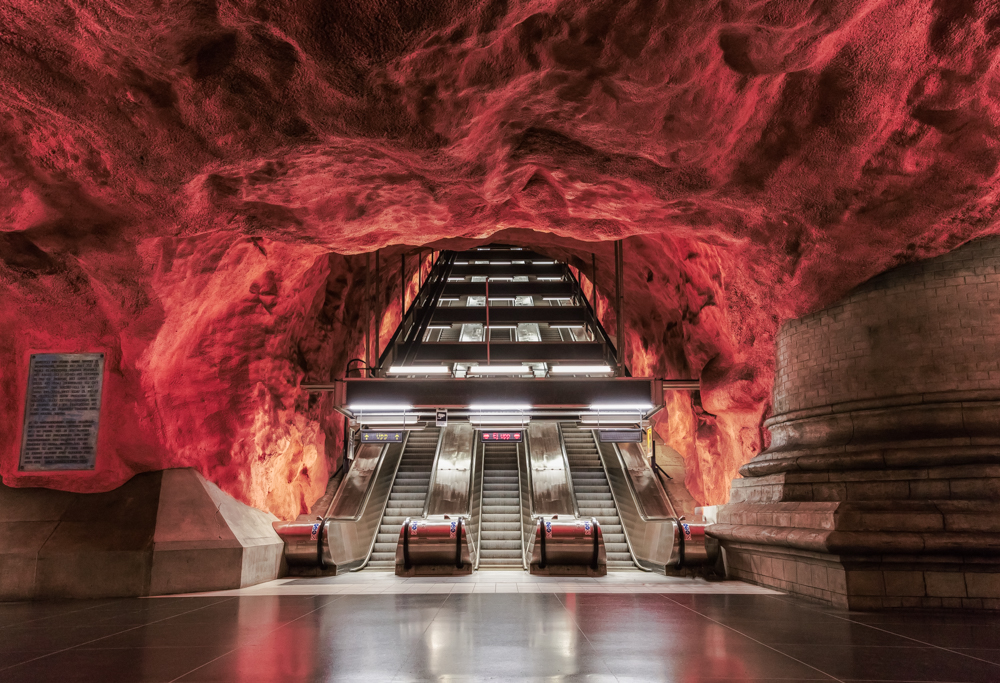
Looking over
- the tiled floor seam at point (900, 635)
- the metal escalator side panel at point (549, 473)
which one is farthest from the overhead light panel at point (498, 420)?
the tiled floor seam at point (900, 635)

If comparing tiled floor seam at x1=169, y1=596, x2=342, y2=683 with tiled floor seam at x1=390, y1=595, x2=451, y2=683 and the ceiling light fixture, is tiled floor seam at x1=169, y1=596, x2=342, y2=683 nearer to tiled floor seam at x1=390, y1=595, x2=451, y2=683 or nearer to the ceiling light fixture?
tiled floor seam at x1=390, y1=595, x2=451, y2=683

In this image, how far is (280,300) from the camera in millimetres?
9305

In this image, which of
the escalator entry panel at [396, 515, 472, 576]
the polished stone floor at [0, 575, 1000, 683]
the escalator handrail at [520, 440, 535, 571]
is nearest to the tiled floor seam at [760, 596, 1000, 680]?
the polished stone floor at [0, 575, 1000, 683]

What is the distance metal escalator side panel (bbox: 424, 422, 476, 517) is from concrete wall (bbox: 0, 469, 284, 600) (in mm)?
3978

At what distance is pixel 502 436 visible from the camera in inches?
418

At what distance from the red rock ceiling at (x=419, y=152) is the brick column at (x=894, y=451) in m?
0.43

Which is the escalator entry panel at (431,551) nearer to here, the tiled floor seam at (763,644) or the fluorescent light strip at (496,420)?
the fluorescent light strip at (496,420)

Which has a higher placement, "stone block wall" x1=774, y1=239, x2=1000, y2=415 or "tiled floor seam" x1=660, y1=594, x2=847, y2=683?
"stone block wall" x1=774, y1=239, x2=1000, y2=415

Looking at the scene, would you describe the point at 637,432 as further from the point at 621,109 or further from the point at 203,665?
the point at 203,665

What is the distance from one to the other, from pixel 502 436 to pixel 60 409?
6.18 meters

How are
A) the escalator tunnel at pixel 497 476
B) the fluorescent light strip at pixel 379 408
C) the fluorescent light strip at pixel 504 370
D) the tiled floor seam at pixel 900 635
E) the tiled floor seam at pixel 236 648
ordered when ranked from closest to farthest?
the tiled floor seam at pixel 236 648 → the tiled floor seam at pixel 900 635 → the escalator tunnel at pixel 497 476 → the fluorescent light strip at pixel 379 408 → the fluorescent light strip at pixel 504 370

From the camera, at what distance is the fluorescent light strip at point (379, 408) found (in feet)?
32.1

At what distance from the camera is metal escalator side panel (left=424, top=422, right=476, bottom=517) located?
448 inches

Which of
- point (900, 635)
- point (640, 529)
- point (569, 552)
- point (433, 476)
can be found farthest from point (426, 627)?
point (433, 476)
